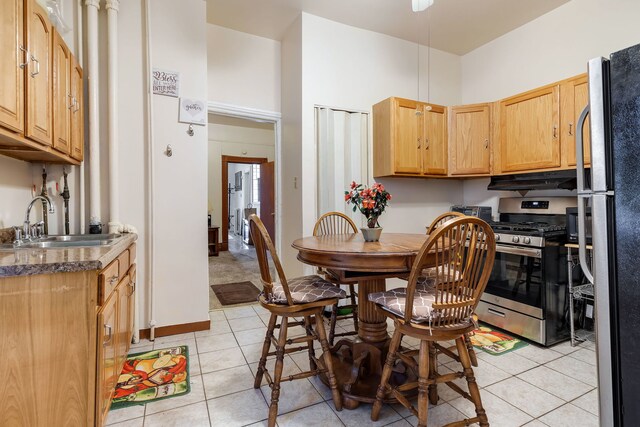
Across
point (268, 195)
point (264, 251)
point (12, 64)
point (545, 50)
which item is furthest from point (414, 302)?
point (268, 195)

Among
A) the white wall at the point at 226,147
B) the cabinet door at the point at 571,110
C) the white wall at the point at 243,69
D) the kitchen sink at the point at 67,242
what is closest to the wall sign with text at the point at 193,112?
the white wall at the point at 243,69

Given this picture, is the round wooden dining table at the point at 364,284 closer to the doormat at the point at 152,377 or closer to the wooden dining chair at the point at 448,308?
the wooden dining chair at the point at 448,308

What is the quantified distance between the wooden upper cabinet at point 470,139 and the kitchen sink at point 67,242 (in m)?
3.32

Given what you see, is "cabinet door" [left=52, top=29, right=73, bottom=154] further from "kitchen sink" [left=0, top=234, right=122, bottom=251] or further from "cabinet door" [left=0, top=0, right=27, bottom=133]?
"kitchen sink" [left=0, top=234, right=122, bottom=251]

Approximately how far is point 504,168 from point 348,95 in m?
1.81

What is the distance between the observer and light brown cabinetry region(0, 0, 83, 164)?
138 centimetres

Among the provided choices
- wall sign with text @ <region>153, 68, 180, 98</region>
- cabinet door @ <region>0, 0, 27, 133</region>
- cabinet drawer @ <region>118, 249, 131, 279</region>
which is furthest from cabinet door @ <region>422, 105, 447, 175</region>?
cabinet door @ <region>0, 0, 27, 133</region>

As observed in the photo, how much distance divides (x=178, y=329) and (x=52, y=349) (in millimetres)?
1596

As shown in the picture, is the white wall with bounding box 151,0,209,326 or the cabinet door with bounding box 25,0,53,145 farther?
the white wall with bounding box 151,0,209,326

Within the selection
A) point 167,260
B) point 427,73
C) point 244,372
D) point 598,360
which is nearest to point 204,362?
point 244,372

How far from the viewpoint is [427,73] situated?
3896 mm

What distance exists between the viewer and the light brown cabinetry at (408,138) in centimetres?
329

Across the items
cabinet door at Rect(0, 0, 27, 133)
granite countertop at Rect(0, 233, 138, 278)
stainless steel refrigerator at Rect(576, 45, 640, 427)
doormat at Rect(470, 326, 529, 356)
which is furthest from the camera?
doormat at Rect(470, 326, 529, 356)

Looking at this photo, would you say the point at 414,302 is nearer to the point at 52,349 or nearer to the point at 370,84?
the point at 52,349
